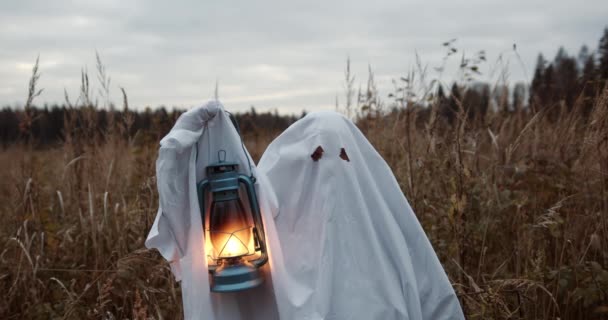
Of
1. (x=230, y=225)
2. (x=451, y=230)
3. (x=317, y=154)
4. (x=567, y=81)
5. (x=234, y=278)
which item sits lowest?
(x=451, y=230)

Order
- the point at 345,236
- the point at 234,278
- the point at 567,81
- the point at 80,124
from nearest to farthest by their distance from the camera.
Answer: the point at 234,278 < the point at 345,236 < the point at 80,124 < the point at 567,81

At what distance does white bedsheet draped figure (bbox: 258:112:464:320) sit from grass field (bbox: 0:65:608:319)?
371mm

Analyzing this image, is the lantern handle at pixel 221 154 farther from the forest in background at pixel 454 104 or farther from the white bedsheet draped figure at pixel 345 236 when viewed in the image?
the forest in background at pixel 454 104

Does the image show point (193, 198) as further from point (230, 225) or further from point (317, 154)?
point (317, 154)

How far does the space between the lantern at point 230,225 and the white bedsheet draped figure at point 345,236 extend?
0.13m

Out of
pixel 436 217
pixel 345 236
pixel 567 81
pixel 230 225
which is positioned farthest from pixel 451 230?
pixel 567 81

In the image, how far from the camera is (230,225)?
1240 millimetres

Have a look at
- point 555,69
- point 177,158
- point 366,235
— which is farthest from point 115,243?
point 555,69

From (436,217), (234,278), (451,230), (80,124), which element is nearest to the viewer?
(234,278)

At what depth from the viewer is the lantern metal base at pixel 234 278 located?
1168 mm

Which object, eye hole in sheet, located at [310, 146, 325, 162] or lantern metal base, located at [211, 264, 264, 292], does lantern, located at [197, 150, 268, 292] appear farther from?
eye hole in sheet, located at [310, 146, 325, 162]

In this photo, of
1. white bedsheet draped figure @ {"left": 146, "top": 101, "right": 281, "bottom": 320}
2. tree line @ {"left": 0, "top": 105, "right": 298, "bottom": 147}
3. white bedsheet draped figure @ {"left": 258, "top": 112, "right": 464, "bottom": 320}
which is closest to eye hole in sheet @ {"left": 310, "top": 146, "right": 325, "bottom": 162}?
white bedsheet draped figure @ {"left": 258, "top": 112, "right": 464, "bottom": 320}

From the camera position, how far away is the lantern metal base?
3.83ft

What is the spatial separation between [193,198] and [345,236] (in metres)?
0.43
